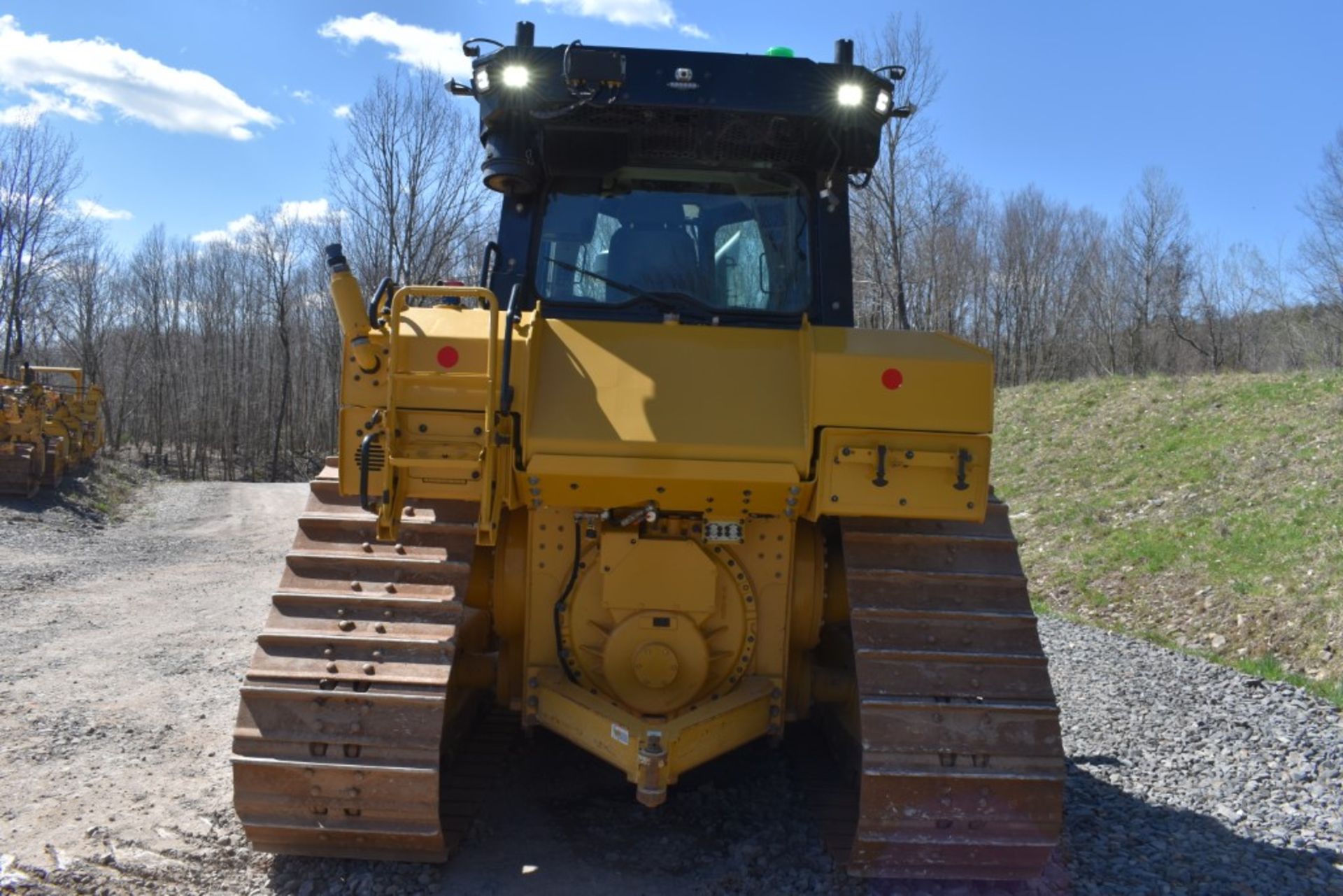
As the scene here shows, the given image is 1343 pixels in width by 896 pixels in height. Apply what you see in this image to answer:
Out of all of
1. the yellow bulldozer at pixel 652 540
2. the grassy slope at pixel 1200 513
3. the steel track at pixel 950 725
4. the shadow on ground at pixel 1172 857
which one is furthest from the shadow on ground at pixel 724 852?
the grassy slope at pixel 1200 513

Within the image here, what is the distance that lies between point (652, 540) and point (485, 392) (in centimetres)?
84

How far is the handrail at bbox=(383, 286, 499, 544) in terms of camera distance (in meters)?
3.34

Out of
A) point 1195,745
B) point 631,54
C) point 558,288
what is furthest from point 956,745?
point 1195,745

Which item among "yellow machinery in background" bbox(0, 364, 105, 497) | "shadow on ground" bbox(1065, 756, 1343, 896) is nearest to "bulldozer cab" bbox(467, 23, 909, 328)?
"shadow on ground" bbox(1065, 756, 1343, 896)

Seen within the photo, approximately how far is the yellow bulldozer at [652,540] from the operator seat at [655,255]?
16 mm

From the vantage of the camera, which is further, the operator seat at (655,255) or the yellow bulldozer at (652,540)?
the operator seat at (655,255)

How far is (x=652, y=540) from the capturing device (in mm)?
3764

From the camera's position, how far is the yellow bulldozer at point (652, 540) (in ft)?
11.2

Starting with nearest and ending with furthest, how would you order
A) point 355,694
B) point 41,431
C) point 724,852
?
point 355,694 → point 724,852 → point 41,431

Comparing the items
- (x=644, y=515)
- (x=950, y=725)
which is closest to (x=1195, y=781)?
(x=950, y=725)

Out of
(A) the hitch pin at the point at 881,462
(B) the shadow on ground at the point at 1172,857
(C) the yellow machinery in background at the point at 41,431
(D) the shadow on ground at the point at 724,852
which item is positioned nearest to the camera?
(A) the hitch pin at the point at 881,462

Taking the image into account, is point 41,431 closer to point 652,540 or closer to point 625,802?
point 625,802

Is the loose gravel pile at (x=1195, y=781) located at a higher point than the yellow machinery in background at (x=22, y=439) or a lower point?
lower

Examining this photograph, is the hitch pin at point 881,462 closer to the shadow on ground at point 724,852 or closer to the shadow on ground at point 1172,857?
the shadow on ground at point 724,852
